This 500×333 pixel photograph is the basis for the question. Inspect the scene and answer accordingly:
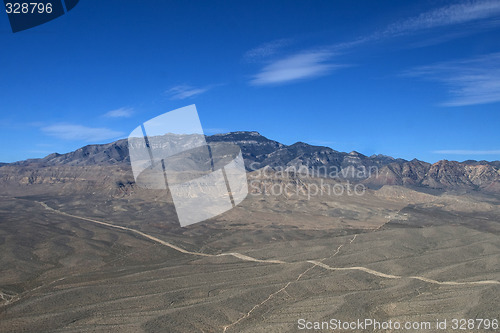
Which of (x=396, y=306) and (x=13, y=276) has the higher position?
(x=13, y=276)

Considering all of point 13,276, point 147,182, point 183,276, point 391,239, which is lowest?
point 391,239

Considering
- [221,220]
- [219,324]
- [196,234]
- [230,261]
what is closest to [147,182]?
[221,220]

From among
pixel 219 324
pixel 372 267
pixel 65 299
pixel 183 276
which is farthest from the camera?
pixel 372 267

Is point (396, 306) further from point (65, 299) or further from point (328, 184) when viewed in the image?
point (328, 184)

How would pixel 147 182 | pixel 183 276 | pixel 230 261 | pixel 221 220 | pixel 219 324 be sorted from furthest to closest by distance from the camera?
1. pixel 147 182
2. pixel 221 220
3. pixel 230 261
4. pixel 183 276
5. pixel 219 324

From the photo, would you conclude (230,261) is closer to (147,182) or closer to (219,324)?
(219,324)

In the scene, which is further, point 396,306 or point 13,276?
point 13,276

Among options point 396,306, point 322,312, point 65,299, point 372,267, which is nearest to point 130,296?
point 65,299
